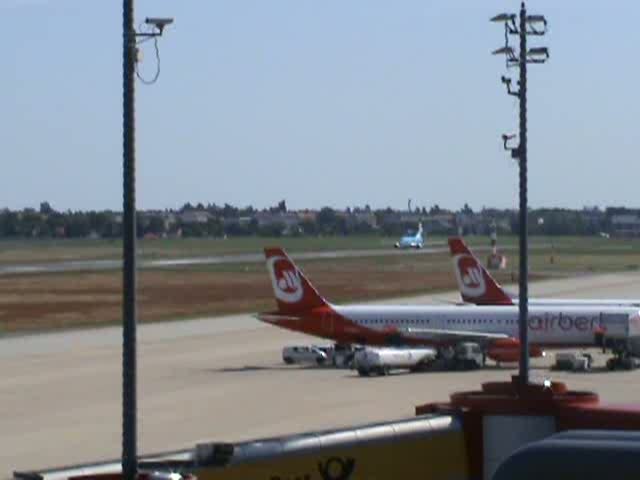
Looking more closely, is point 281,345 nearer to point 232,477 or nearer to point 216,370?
point 216,370

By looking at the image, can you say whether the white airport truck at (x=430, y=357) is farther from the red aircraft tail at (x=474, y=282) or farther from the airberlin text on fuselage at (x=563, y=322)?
the red aircraft tail at (x=474, y=282)

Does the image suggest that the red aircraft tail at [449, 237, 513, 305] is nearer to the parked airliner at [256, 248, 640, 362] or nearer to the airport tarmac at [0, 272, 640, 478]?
the airport tarmac at [0, 272, 640, 478]

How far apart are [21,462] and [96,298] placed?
75.8 meters

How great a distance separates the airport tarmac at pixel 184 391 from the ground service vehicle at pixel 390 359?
0.87 metres

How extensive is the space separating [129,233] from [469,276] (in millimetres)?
67117

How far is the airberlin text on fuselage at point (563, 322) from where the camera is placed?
68125mm

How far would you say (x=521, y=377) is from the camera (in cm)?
2836

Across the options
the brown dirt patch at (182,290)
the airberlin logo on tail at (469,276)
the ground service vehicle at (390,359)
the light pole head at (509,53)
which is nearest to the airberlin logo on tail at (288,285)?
the ground service vehicle at (390,359)

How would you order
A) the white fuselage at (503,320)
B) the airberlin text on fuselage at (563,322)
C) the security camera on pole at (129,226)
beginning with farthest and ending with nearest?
1. the white fuselage at (503,320)
2. the airberlin text on fuselage at (563,322)
3. the security camera on pole at (129,226)

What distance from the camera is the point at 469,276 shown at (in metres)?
82.7

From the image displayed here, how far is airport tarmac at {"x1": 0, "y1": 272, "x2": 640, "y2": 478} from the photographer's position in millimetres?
44125

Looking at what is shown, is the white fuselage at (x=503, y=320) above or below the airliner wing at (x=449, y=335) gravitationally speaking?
above

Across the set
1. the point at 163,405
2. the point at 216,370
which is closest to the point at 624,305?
the point at 216,370

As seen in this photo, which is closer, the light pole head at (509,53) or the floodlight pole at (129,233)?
the floodlight pole at (129,233)
